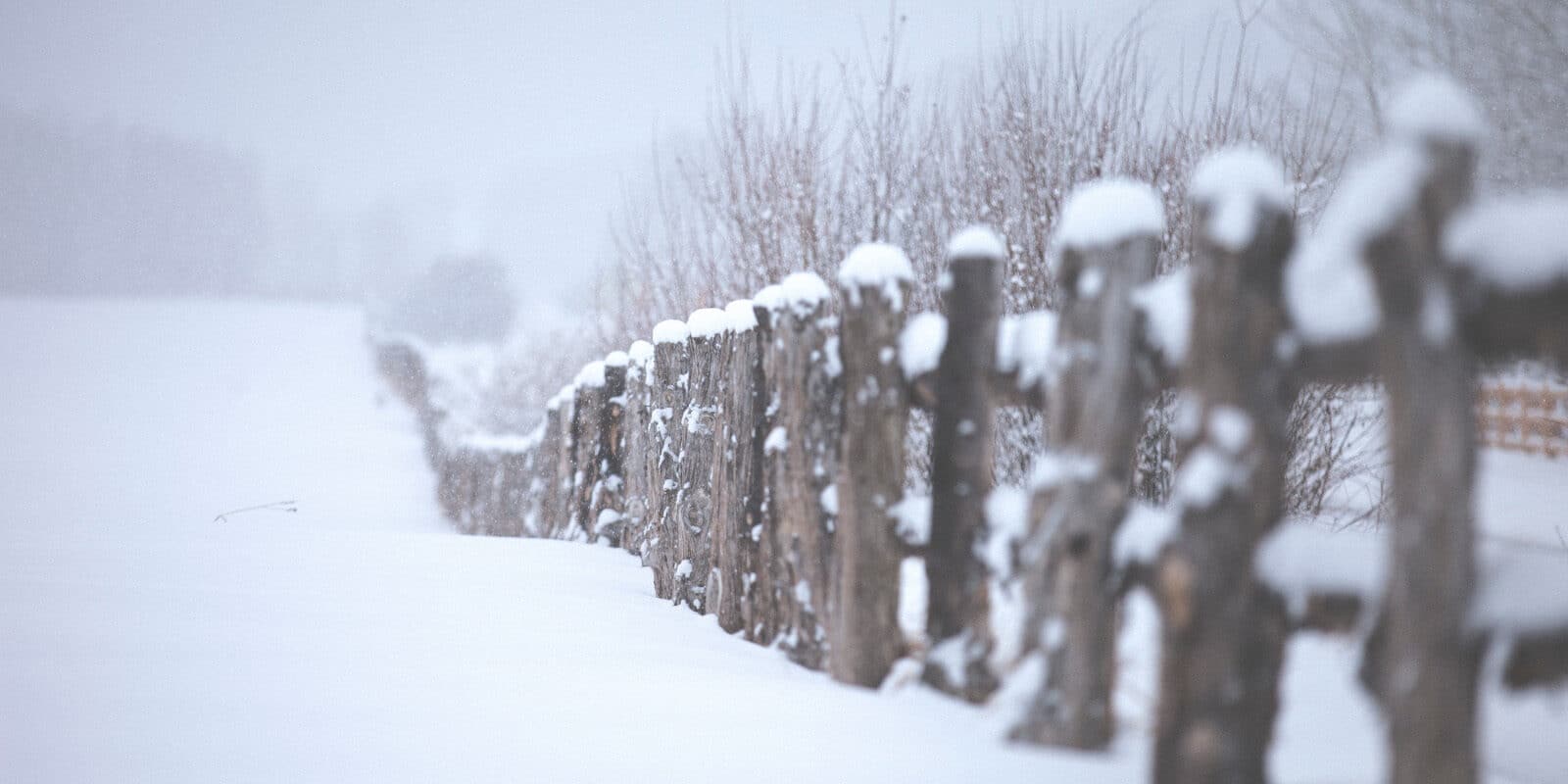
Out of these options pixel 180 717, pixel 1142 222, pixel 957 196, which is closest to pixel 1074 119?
pixel 957 196

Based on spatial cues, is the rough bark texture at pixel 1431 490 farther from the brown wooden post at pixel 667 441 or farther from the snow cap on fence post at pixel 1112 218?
the brown wooden post at pixel 667 441

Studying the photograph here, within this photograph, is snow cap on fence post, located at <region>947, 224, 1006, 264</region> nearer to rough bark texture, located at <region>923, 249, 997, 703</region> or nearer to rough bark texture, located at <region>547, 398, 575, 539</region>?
rough bark texture, located at <region>923, 249, 997, 703</region>

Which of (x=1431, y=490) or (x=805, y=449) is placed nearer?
(x=1431, y=490)

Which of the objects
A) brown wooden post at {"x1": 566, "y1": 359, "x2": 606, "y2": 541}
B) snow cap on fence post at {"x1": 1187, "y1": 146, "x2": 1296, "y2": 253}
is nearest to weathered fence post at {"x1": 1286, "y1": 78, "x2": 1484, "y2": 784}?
snow cap on fence post at {"x1": 1187, "y1": 146, "x2": 1296, "y2": 253}

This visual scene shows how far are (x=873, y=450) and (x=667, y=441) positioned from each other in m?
1.83

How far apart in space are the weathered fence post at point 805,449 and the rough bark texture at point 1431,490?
4.10 feet

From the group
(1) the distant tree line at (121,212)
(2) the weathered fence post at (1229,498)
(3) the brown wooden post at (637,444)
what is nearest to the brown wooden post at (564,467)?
(3) the brown wooden post at (637,444)

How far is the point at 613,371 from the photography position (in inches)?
216

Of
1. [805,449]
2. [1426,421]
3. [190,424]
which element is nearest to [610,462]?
[805,449]

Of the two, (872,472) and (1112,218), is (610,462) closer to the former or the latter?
(872,472)

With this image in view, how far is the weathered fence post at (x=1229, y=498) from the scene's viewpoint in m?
1.21

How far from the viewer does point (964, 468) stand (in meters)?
1.90

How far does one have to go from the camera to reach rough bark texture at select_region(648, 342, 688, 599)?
3.66 metres

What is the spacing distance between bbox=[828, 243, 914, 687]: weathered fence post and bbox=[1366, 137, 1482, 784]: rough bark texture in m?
1.08
